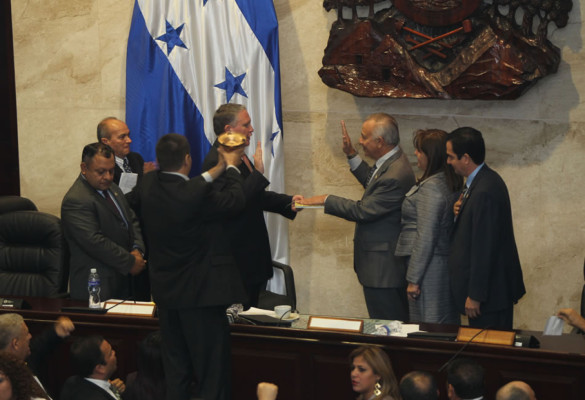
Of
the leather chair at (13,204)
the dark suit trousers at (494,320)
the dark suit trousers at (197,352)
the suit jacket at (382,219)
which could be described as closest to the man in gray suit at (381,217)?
the suit jacket at (382,219)

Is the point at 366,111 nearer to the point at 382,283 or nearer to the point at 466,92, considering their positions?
the point at 466,92

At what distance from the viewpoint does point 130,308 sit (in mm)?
5035

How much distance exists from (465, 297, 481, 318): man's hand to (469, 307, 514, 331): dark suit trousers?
0.05m

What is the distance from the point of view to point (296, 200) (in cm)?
543

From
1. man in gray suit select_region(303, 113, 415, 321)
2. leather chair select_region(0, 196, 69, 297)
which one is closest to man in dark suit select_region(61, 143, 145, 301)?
leather chair select_region(0, 196, 69, 297)

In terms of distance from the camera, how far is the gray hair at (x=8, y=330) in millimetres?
4199

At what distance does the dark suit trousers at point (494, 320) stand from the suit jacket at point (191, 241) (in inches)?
57.0

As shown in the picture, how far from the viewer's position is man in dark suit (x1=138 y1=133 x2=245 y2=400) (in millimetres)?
4090

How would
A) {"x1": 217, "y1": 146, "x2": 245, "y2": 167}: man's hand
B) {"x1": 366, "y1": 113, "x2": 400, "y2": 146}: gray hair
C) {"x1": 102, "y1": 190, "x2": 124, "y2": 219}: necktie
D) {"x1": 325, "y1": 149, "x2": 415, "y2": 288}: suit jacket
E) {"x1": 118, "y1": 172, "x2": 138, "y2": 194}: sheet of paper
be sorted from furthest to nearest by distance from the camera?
1. {"x1": 118, "y1": 172, "x2": 138, "y2": 194}: sheet of paper
2. {"x1": 102, "y1": 190, "x2": 124, "y2": 219}: necktie
3. {"x1": 366, "y1": 113, "x2": 400, "y2": 146}: gray hair
4. {"x1": 325, "y1": 149, "x2": 415, "y2": 288}: suit jacket
5. {"x1": 217, "y1": 146, "x2": 245, "y2": 167}: man's hand

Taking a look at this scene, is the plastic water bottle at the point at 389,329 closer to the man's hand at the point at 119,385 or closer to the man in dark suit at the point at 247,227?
the man in dark suit at the point at 247,227

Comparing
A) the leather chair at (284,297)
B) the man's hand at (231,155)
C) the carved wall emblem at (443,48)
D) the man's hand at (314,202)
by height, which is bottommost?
the leather chair at (284,297)

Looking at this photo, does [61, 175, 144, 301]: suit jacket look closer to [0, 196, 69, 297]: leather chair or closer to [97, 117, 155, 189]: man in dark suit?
[0, 196, 69, 297]: leather chair

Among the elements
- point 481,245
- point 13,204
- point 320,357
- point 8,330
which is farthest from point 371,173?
point 13,204

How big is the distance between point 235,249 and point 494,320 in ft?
4.82
